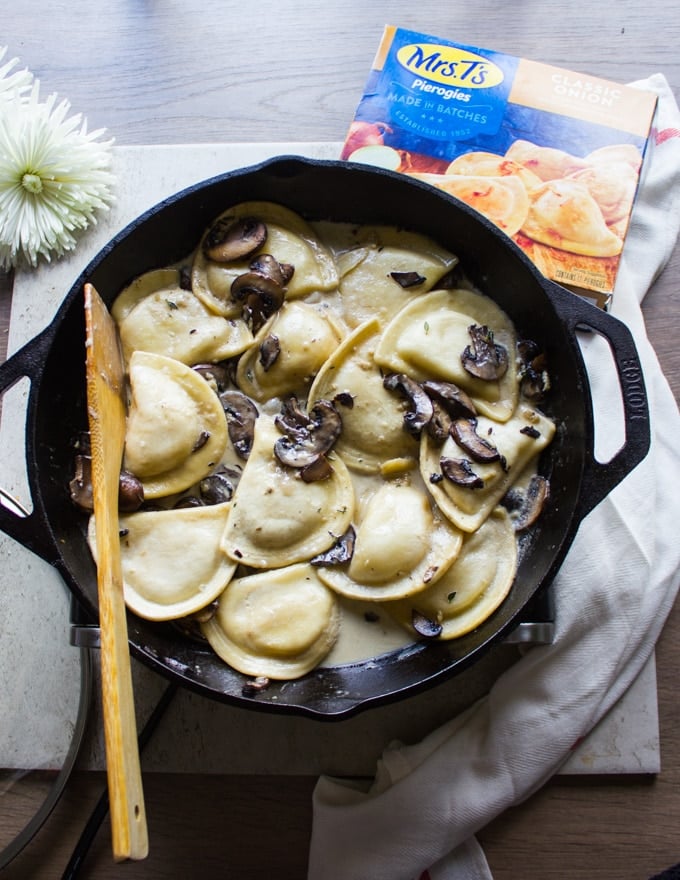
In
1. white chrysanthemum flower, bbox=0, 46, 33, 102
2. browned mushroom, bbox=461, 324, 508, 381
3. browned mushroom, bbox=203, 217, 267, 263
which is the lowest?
browned mushroom, bbox=461, 324, 508, 381

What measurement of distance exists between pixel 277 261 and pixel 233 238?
151mm

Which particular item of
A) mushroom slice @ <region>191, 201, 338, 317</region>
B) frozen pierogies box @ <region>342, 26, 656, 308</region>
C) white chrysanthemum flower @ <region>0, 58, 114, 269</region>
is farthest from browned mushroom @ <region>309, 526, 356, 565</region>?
A: white chrysanthemum flower @ <region>0, 58, 114, 269</region>

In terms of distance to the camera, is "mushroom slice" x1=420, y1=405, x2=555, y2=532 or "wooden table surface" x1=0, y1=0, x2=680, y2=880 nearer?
"mushroom slice" x1=420, y1=405, x2=555, y2=532

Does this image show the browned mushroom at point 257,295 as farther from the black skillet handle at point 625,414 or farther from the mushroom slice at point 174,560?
the black skillet handle at point 625,414

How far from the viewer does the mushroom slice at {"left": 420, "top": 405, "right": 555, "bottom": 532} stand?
2342mm

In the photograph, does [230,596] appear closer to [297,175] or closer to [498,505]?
[498,505]

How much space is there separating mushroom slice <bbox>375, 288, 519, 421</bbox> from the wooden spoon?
2.46 ft

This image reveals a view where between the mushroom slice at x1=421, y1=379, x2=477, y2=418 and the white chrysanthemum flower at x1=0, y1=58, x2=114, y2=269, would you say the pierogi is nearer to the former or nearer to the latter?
the mushroom slice at x1=421, y1=379, x2=477, y2=418


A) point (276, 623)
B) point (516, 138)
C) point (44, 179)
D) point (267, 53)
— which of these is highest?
point (267, 53)

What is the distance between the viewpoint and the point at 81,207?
273 cm

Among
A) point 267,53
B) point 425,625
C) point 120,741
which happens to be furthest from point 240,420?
point 267,53

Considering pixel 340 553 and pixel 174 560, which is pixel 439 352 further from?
pixel 174 560

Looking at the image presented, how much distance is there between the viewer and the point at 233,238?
2.57 meters

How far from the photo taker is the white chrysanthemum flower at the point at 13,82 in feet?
8.91
